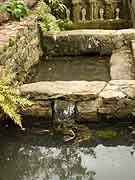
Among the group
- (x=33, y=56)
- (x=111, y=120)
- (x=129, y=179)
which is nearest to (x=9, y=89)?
(x=111, y=120)

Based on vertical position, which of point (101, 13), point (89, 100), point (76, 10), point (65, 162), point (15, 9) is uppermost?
point (15, 9)

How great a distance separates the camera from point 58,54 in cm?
803

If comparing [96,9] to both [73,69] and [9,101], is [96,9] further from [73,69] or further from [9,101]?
[9,101]

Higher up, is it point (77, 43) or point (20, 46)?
point (20, 46)

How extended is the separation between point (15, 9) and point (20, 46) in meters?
0.85

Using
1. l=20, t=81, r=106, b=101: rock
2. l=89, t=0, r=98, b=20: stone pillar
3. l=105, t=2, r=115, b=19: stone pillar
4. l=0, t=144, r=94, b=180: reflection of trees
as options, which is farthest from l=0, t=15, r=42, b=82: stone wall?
l=105, t=2, r=115, b=19: stone pillar

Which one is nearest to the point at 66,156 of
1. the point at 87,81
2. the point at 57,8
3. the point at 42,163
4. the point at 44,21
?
the point at 42,163

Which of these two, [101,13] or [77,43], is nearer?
[77,43]

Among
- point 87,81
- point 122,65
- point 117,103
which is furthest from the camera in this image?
point 122,65

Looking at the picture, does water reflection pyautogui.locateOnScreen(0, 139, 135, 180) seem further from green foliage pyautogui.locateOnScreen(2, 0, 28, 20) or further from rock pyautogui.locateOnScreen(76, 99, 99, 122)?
green foliage pyautogui.locateOnScreen(2, 0, 28, 20)

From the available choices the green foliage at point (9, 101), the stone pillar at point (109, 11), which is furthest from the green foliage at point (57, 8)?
the green foliage at point (9, 101)

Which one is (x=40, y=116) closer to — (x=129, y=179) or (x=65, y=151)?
(x=65, y=151)

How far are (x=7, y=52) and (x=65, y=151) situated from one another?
1877 mm

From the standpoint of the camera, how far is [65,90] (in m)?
5.41
